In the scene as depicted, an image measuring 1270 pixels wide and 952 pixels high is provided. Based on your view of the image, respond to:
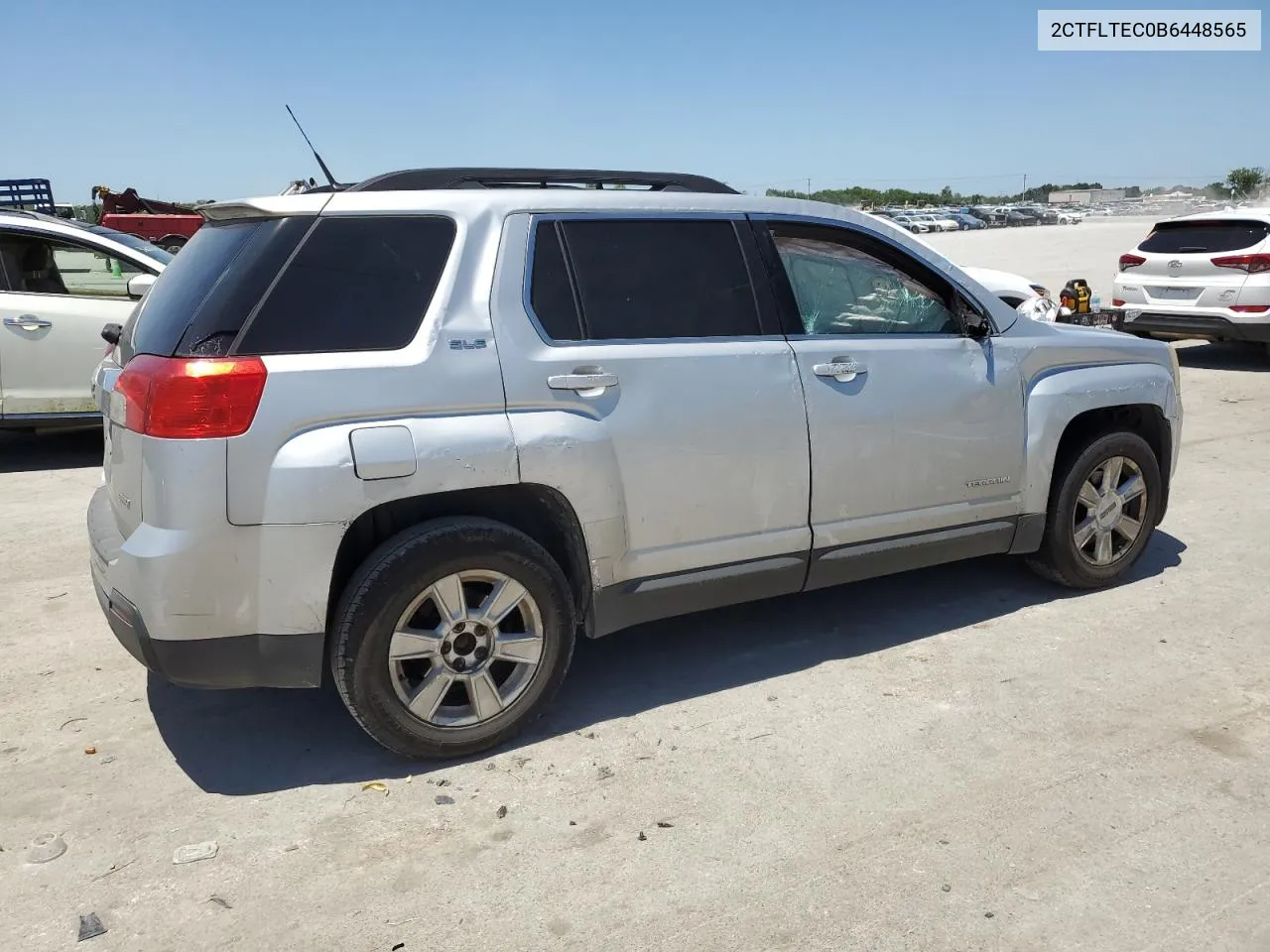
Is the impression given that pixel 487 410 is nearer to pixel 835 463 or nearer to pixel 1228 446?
pixel 835 463

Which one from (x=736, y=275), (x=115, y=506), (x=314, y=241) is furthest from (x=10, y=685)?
(x=736, y=275)

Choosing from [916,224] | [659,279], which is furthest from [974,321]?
[916,224]

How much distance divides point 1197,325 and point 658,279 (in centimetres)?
978

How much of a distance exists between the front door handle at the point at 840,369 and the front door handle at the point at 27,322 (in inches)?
234

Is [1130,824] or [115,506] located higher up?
[115,506]

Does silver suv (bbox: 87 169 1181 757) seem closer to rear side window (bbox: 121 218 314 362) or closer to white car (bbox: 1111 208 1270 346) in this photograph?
rear side window (bbox: 121 218 314 362)

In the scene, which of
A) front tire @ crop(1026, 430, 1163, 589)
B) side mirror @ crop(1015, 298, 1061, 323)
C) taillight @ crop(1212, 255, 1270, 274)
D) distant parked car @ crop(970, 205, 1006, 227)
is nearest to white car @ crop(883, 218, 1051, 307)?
side mirror @ crop(1015, 298, 1061, 323)

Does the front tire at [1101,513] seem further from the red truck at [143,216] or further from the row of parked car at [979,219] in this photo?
the row of parked car at [979,219]

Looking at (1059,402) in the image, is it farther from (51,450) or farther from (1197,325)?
(1197,325)

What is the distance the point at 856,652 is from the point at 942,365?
1225mm

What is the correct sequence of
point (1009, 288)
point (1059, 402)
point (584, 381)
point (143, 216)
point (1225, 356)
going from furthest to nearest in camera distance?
point (143, 216) → point (1225, 356) → point (1009, 288) → point (1059, 402) → point (584, 381)

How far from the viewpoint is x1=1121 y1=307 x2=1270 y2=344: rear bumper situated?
37.1 feet

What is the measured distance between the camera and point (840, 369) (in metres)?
4.10

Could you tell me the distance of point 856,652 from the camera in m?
4.44
